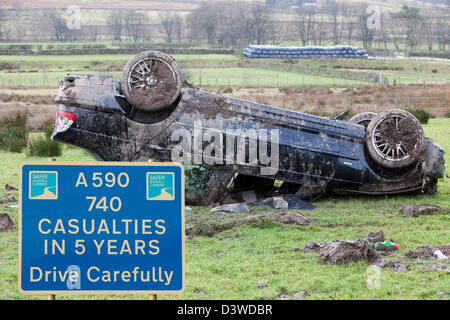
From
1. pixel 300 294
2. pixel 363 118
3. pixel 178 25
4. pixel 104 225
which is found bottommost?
pixel 300 294

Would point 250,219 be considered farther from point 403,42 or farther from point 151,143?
point 403,42

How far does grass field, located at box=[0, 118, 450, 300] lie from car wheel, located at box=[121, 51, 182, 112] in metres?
1.83

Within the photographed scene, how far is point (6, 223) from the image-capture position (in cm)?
1011

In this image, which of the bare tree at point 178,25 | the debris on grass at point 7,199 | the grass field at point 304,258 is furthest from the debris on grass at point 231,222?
the bare tree at point 178,25

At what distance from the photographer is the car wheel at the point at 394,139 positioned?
39.7 feet

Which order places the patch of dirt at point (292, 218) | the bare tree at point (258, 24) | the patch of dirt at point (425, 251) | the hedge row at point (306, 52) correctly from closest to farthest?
the patch of dirt at point (425, 251) < the patch of dirt at point (292, 218) < the hedge row at point (306, 52) < the bare tree at point (258, 24)

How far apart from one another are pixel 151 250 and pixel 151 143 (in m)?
6.91

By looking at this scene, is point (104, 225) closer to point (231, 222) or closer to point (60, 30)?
point (231, 222)

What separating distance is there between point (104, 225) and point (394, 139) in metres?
8.09

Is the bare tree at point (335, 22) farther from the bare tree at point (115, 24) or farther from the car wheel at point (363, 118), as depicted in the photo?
the car wheel at point (363, 118)

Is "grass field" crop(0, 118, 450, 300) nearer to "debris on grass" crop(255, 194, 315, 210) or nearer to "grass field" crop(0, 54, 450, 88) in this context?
"debris on grass" crop(255, 194, 315, 210)

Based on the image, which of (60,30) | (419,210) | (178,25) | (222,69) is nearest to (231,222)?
(419,210)

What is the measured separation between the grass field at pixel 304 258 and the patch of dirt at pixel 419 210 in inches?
6.6
